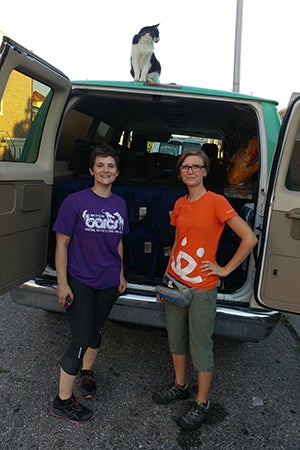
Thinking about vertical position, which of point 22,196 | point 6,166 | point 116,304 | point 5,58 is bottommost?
point 116,304

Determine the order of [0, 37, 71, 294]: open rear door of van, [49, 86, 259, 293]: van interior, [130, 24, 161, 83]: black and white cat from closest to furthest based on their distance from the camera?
[0, 37, 71, 294]: open rear door of van → [49, 86, 259, 293]: van interior → [130, 24, 161, 83]: black and white cat

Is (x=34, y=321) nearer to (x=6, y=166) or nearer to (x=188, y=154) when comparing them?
(x=6, y=166)

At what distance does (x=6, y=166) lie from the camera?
6.75 ft

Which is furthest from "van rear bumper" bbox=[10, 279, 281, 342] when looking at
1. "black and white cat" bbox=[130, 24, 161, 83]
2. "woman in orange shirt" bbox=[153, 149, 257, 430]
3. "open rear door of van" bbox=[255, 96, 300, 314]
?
"black and white cat" bbox=[130, 24, 161, 83]

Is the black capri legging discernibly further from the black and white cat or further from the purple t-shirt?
the black and white cat

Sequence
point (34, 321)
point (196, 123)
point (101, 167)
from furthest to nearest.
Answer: point (196, 123) < point (34, 321) < point (101, 167)

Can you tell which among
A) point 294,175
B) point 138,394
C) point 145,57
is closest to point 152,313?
point 138,394

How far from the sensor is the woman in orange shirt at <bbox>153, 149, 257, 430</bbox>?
7.10 feet

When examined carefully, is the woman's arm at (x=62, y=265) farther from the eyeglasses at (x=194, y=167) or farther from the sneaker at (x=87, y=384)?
the eyeglasses at (x=194, y=167)

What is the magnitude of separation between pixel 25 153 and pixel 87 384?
162cm

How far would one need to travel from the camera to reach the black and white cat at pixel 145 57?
3742 millimetres

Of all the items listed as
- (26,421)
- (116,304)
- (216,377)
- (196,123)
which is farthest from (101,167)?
(196,123)

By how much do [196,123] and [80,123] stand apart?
175cm

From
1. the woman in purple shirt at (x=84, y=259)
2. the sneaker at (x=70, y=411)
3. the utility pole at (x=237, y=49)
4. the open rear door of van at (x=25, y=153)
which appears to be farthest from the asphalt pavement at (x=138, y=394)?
the utility pole at (x=237, y=49)
